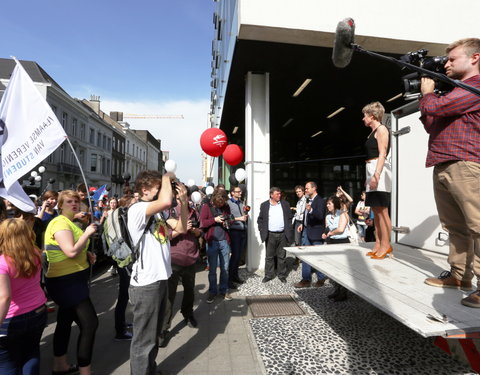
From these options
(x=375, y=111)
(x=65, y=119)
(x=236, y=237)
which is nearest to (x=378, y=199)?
(x=375, y=111)

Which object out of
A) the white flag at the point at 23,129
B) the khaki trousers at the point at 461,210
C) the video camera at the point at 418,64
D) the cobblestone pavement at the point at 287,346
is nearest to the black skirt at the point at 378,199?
the khaki trousers at the point at 461,210

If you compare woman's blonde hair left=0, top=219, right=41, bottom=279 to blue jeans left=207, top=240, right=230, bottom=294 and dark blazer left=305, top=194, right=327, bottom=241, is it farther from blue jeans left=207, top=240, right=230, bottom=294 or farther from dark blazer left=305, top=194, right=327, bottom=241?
dark blazer left=305, top=194, right=327, bottom=241

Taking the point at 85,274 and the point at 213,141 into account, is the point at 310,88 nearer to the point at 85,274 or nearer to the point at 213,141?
the point at 213,141

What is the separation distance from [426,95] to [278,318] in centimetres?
324

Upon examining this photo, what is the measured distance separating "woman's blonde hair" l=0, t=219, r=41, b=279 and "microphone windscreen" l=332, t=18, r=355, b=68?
8.05 ft

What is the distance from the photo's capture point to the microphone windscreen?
5.41 feet

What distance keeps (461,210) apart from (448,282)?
2.09 feet

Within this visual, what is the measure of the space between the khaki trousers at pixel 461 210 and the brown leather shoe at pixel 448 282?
0.15ft

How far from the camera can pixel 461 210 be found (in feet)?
7.14

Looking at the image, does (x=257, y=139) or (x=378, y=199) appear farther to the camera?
(x=257, y=139)

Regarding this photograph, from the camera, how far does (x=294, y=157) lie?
16719mm

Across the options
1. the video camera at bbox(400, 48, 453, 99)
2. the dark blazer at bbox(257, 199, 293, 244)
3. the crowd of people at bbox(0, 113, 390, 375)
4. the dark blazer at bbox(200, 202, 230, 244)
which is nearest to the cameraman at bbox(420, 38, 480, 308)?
the video camera at bbox(400, 48, 453, 99)

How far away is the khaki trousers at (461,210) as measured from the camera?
198 cm

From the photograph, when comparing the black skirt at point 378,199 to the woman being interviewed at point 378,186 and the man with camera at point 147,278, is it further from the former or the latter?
the man with camera at point 147,278
